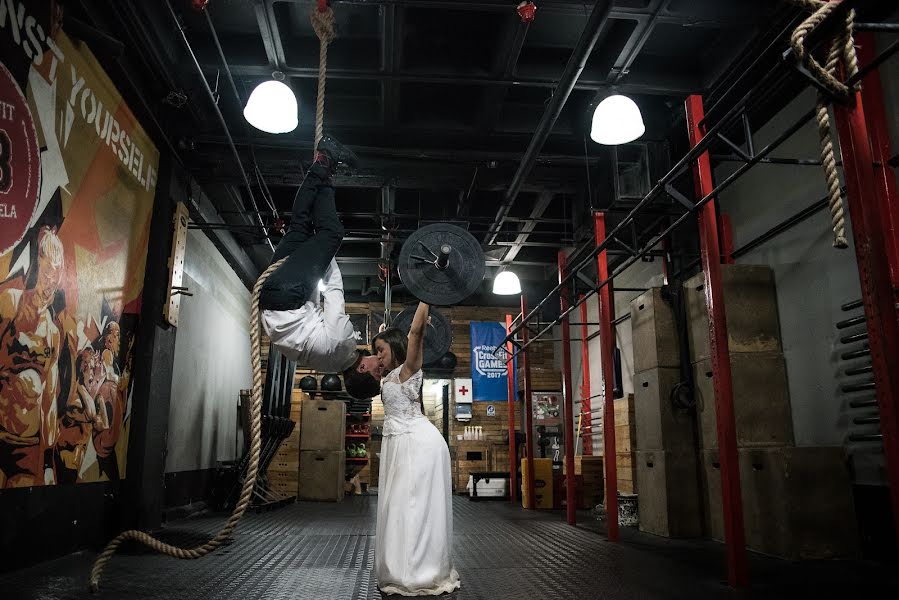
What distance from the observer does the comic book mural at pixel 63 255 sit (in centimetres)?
355

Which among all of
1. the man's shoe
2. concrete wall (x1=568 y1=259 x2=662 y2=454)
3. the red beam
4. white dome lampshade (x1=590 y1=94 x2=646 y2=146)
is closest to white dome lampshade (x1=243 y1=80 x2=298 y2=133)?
the man's shoe

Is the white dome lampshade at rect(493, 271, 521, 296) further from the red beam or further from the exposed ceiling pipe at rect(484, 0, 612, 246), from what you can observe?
the red beam

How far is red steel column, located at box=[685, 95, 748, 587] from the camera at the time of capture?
3512 millimetres

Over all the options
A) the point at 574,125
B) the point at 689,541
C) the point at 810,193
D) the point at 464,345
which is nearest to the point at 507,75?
the point at 574,125

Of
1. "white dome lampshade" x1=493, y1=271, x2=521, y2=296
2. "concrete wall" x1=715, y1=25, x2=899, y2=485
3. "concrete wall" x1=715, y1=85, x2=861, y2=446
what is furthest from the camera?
"white dome lampshade" x1=493, y1=271, x2=521, y2=296

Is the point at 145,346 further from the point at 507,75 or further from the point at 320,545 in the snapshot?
the point at 507,75

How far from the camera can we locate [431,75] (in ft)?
18.2

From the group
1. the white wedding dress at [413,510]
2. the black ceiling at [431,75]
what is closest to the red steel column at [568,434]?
the black ceiling at [431,75]

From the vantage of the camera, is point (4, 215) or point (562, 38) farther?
point (562, 38)

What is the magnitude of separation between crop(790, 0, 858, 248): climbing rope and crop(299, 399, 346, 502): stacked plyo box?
8.77 metres

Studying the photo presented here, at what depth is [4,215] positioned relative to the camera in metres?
3.44

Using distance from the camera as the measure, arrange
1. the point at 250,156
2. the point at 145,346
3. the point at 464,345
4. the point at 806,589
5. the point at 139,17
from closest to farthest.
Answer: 1. the point at 806,589
2. the point at 139,17
3. the point at 145,346
4. the point at 250,156
5. the point at 464,345

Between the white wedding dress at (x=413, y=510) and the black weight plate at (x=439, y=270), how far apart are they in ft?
2.09

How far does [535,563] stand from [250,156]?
471 cm
